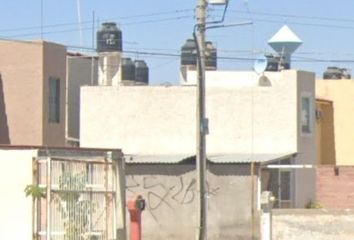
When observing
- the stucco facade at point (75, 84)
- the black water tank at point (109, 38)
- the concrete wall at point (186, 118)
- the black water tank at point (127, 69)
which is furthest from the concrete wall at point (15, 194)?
the black water tank at point (109, 38)

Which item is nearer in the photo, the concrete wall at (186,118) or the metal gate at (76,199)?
the metal gate at (76,199)

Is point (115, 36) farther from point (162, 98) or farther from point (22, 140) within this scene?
point (22, 140)

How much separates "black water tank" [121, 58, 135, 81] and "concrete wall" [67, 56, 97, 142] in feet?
4.70

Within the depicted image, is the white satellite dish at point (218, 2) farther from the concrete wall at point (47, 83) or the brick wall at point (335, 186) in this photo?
the brick wall at point (335, 186)

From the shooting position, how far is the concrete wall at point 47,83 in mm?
38531

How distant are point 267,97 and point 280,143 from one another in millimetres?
1846

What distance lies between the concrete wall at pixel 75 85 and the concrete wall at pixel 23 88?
7.04 m

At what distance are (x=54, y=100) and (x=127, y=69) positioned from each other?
9.12 m

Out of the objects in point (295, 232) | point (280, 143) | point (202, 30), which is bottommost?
point (295, 232)

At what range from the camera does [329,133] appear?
4994cm

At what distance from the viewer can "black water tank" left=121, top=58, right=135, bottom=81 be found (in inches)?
1903

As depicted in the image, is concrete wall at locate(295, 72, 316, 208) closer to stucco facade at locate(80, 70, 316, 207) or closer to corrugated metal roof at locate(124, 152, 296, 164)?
stucco facade at locate(80, 70, 316, 207)

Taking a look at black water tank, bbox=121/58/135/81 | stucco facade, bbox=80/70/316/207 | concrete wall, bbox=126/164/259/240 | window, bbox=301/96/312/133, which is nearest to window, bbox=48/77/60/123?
concrete wall, bbox=126/164/259/240

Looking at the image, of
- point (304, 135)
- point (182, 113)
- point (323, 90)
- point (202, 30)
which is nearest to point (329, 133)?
point (323, 90)
